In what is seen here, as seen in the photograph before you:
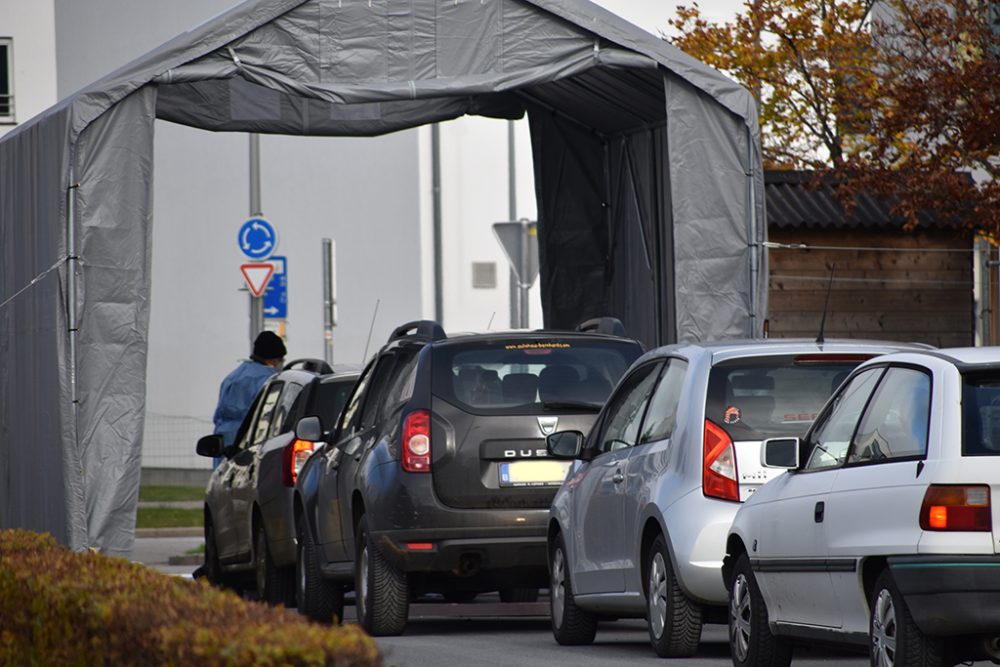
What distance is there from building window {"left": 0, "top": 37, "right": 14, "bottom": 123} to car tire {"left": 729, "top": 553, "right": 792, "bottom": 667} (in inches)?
1209

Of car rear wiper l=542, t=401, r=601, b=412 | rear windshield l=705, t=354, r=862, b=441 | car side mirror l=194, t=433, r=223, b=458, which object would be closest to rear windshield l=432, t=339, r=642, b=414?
car rear wiper l=542, t=401, r=601, b=412

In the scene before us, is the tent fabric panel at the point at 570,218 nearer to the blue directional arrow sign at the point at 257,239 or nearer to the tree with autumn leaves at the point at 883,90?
the tree with autumn leaves at the point at 883,90

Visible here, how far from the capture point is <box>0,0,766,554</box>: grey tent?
47.9 ft

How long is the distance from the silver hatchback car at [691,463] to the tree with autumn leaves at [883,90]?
8.28 metres

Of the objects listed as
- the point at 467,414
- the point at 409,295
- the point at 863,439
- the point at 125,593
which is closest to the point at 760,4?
the point at 409,295

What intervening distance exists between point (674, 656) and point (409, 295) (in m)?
25.5

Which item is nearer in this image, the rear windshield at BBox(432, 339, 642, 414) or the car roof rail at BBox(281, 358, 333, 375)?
the rear windshield at BBox(432, 339, 642, 414)

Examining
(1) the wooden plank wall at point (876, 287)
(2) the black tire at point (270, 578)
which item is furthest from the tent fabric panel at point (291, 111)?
(2) the black tire at point (270, 578)

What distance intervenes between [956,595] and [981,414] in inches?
26.4

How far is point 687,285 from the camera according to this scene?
50.3 ft

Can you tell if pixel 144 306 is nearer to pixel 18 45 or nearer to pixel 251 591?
pixel 251 591

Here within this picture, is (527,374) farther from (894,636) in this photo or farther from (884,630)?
(894,636)

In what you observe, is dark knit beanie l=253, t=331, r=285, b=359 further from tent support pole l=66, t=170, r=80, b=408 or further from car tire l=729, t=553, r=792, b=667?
car tire l=729, t=553, r=792, b=667

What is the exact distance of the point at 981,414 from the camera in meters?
7.39
